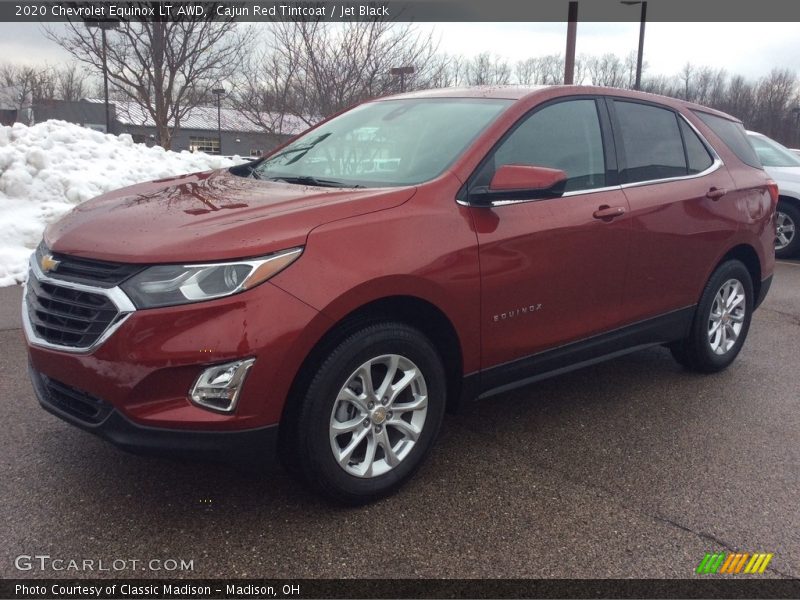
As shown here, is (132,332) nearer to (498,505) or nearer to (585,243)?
(498,505)

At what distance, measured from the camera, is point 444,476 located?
3318 mm

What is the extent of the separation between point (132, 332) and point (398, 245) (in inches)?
42.5

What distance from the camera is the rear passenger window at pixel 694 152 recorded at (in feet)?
14.9

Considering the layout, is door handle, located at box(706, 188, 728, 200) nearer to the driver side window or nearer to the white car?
the driver side window

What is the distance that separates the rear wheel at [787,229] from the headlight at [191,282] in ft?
32.0

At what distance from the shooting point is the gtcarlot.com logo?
8.34 feet

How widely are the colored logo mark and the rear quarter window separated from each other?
121 inches

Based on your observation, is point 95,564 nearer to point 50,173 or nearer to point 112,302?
point 112,302

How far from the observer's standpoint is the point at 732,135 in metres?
5.03

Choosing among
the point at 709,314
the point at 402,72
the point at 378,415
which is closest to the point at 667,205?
the point at 709,314

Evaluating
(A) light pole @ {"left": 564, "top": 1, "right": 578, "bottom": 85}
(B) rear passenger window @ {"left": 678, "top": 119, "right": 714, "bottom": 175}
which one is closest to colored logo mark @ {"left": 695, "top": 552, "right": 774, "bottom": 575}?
(B) rear passenger window @ {"left": 678, "top": 119, "right": 714, "bottom": 175}

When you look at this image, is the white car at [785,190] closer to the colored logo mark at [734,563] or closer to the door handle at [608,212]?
the door handle at [608,212]

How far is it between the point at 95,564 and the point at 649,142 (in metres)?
3.64

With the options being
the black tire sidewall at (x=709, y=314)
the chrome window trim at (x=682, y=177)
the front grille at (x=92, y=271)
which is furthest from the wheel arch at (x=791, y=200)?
the front grille at (x=92, y=271)
